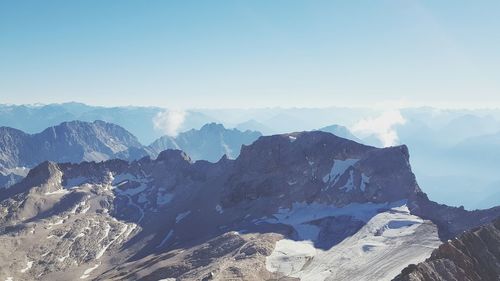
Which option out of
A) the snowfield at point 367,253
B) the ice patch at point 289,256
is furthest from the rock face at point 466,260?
the ice patch at point 289,256

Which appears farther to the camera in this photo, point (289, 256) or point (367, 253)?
point (289, 256)

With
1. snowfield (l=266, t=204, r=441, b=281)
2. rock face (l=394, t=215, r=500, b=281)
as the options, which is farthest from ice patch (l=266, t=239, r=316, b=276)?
rock face (l=394, t=215, r=500, b=281)

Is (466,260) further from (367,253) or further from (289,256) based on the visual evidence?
(289,256)

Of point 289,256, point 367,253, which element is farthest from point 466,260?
point 289,256

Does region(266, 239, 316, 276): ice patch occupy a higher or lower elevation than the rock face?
lower

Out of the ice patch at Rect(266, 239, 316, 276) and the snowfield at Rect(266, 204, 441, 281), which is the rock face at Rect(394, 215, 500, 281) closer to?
the snowfield at Rect(266, 204, 441, 281)

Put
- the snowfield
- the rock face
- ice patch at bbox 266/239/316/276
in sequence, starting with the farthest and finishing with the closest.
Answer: ice patch at bbox 266/239/316/276
the snowfield
the rock face

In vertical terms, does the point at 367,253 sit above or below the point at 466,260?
below

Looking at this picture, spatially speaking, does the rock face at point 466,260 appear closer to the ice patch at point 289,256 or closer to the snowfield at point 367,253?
the snowfield at point 367,253

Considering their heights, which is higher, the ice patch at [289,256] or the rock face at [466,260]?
the rock face at [466,260]
